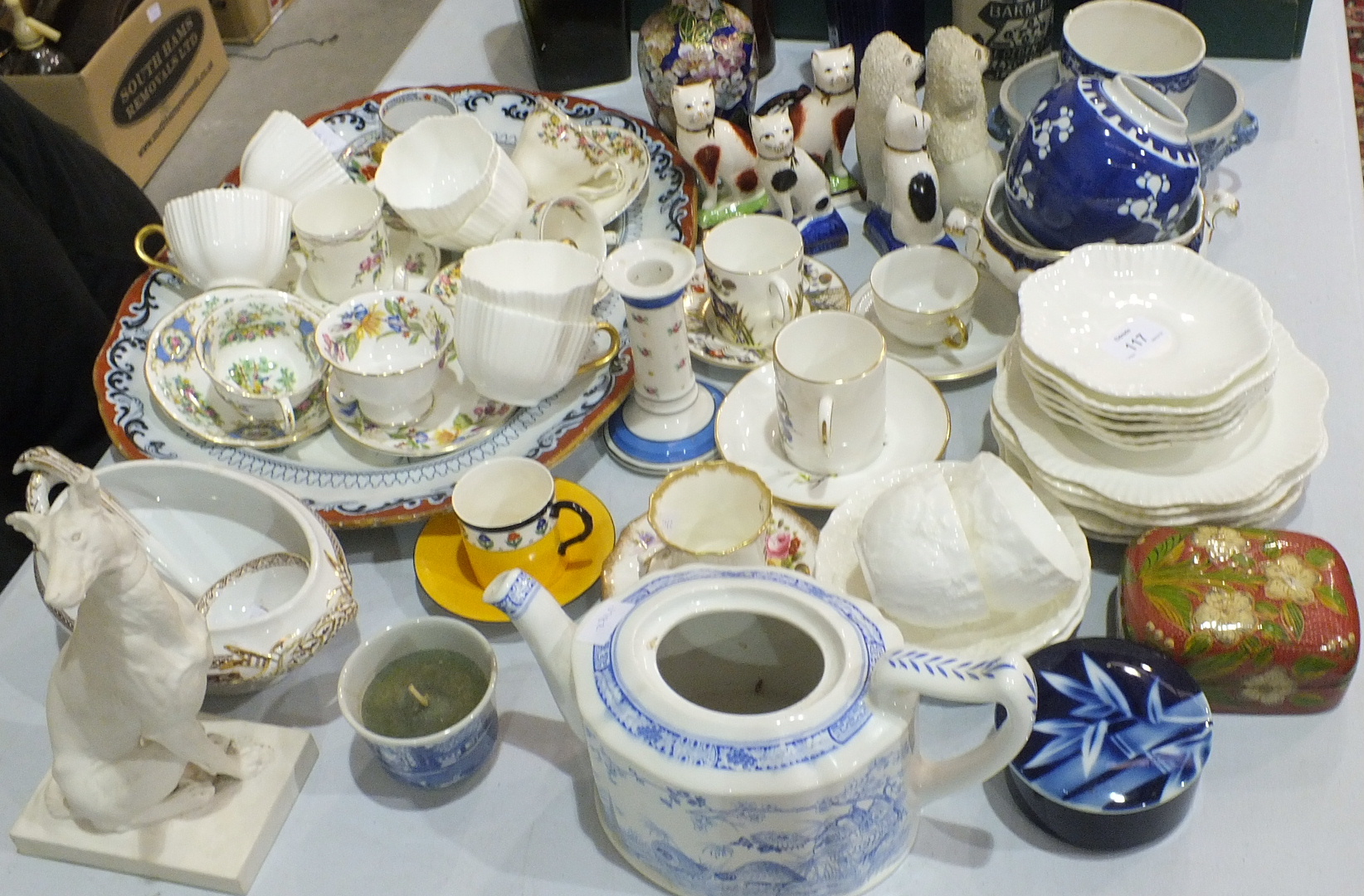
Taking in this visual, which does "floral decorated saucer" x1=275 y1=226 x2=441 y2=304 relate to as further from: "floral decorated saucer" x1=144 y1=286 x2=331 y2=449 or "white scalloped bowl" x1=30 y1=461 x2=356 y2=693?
"white scalloped bowl" x1=30 y1=461 x2=356 y2=693

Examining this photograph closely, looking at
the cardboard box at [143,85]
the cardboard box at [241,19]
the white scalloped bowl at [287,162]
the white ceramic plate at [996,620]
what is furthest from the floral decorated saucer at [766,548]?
the cardboard box at [241,19]

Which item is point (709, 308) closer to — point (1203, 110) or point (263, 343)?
point (263, 343)

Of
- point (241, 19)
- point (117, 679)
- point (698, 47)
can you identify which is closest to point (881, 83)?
point (698, 47)

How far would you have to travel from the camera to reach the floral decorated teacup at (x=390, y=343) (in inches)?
38.4

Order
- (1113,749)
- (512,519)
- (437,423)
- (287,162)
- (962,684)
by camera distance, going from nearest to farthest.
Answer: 1. (962,684)
2. (1113,749)
3. (512,519)
4. (437,423)
5. (287,162)

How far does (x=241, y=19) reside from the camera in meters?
3.10

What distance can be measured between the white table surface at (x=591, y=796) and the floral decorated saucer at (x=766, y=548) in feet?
0.16

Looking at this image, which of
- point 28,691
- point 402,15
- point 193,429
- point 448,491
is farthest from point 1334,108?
point 402,15

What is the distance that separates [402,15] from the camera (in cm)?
321

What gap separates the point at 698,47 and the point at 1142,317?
0.57m

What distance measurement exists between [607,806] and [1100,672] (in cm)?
33

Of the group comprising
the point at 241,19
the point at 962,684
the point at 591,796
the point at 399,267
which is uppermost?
the point at 962,684

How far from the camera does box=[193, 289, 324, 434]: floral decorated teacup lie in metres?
1.03

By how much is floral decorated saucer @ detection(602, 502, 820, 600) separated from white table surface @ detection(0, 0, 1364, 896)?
0.05 meters
